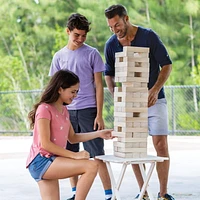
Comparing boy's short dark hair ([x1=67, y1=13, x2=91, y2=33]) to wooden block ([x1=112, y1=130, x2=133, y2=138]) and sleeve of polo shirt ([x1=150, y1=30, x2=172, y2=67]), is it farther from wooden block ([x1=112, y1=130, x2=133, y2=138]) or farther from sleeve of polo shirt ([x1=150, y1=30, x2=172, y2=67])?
wooden block ([x1=112, y1=130, x2=133, y2=138])

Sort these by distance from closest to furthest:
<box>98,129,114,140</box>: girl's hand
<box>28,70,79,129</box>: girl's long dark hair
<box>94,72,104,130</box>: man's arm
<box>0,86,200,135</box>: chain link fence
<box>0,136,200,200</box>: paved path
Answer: <box>28,70,79,129</box>: girl's long dark hair < <box>98,129,114,140</box>: girl's hand < <box>94,72,104,130</box>: man's arm < <box>0,136,200,200</box>: paved path < <box>0,86,200,135</box>: chain link fence

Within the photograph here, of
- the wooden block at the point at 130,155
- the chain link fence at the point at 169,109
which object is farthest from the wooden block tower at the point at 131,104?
the chain link fence at the point at 169,109

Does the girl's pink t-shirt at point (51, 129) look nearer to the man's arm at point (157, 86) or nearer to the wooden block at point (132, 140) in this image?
the wooden block at point (132, 140)

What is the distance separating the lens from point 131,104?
13.7ft

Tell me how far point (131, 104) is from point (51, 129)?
0.59 metres

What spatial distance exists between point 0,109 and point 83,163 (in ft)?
40.9

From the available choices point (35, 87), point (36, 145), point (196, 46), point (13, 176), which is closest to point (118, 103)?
point (36, 145)

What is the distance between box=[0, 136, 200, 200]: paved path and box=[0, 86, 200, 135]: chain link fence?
3.60 m

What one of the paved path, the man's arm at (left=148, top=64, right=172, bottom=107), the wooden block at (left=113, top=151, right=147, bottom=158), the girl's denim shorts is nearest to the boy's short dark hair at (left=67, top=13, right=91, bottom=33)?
the man's arm at (left=148, top=64, right=172, bottom=107)

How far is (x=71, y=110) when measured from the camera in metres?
4.78

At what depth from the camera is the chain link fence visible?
13.8m

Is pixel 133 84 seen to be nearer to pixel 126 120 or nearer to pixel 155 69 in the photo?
pixel 126 120

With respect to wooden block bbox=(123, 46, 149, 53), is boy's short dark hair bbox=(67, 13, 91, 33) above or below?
above

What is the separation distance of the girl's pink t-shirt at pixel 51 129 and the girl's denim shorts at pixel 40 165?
24mm
